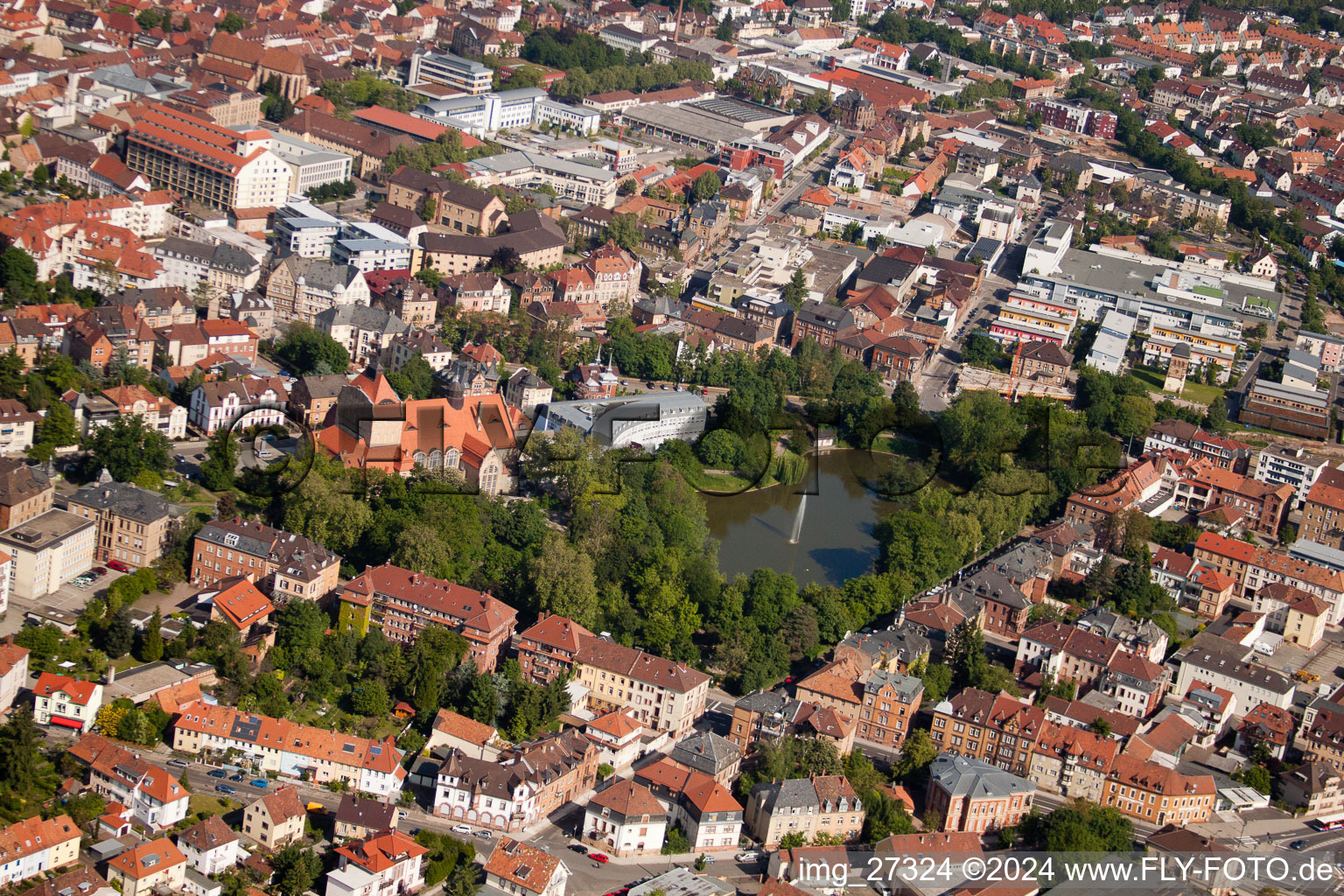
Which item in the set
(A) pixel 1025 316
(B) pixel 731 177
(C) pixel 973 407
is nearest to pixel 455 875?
(C) pixel 973 407

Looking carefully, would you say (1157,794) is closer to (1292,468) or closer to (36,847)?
(1292,468)

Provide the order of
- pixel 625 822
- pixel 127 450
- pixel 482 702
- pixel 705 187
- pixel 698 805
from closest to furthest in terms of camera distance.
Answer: pixel 625 822 < pixel 698 805 < pixel 482 702 < pixel 127 450 < pixel 705 187

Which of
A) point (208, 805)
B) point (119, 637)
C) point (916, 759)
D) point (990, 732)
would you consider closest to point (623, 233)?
point (990, 732)

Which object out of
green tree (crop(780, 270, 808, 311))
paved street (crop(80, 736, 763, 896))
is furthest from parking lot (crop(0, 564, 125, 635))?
green tree (crop(780, 270, 808, 311))

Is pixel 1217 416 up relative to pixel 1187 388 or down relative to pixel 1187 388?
up

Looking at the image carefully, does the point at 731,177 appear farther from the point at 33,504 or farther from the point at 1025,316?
the point at 33,504

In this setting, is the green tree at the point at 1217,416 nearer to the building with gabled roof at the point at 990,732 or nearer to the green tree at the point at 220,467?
the building with gabled roof at the point at 990,732

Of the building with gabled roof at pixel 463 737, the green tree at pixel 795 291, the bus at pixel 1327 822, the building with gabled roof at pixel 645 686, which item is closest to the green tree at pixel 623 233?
the green tree at pixel 795 291
